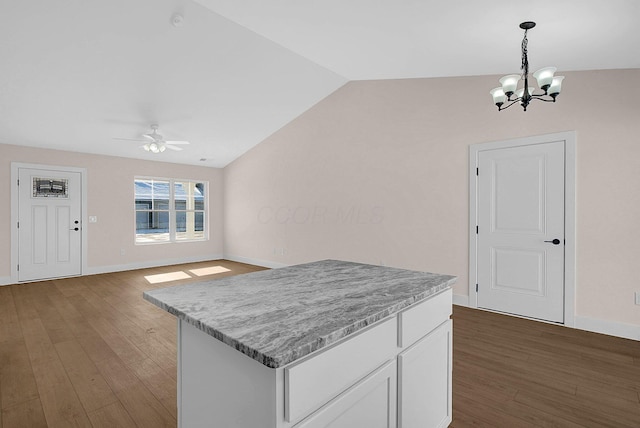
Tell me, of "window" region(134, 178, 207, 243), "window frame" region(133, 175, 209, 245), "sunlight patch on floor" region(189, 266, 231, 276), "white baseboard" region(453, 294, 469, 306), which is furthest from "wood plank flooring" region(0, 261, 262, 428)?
"white baseboard" region(453, 294, 469, 306)

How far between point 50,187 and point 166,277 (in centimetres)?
268

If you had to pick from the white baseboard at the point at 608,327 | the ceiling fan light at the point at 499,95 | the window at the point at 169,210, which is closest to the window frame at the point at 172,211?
the window at the point at 169,210

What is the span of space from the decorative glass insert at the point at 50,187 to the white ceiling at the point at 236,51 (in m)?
0.65

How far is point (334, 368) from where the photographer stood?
103cm

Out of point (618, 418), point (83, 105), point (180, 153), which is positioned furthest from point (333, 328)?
point (180, 153)

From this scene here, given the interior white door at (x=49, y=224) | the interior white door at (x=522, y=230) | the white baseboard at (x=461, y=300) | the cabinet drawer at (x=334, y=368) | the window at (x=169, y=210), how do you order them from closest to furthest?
the cabinet drawer at (x=334, y=368), the interior white door at (x=522, y=230), the white baseboard at (x=461, y=300), the interior white door at (x=49, y=224), the window at (x=169, y=210)

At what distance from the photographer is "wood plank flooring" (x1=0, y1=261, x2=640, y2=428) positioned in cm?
198

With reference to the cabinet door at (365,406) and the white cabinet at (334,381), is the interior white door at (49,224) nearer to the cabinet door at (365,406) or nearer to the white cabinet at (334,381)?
the white cabinet at (334,381)

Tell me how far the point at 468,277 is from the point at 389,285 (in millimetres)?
3026

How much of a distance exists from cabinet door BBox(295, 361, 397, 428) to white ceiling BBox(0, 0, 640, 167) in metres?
2.75

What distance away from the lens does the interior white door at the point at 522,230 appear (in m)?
3.52

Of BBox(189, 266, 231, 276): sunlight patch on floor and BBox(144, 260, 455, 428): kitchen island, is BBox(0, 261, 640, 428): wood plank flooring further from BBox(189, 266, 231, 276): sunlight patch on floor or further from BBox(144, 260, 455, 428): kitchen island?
BBox(189, 266, 231, 276): sunlight patch on floor

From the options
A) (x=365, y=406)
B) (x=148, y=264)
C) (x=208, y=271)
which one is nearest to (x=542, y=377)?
(x=365, y=406)

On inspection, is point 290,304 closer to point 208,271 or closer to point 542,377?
point 542,377
